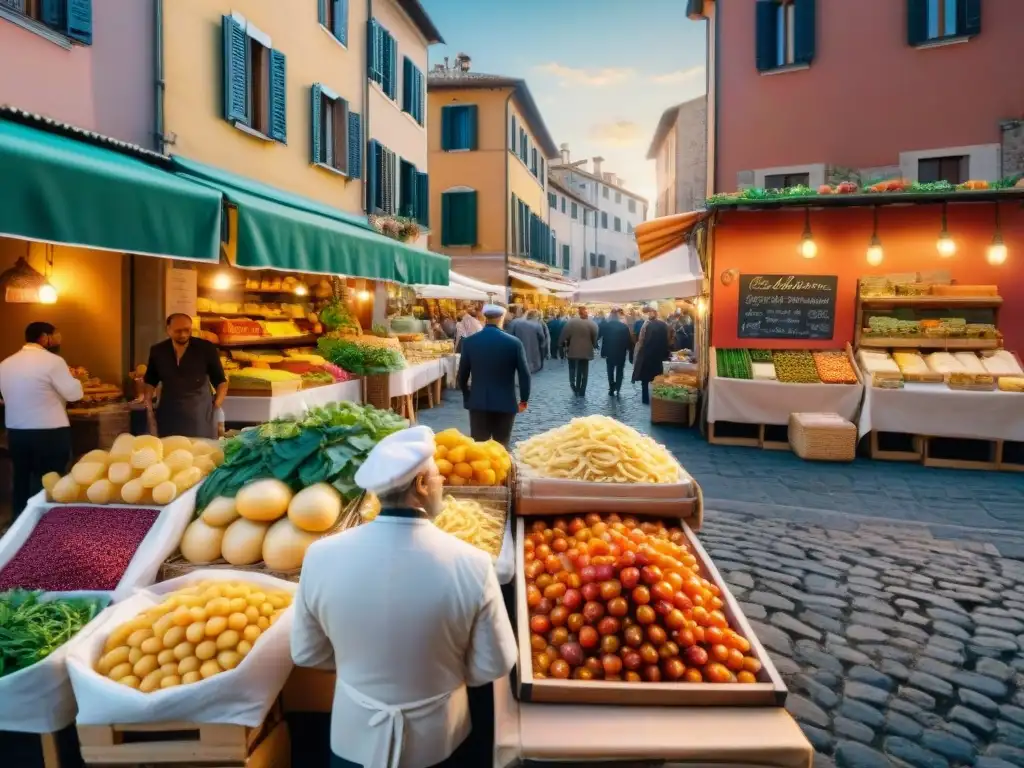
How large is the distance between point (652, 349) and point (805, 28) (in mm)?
7060

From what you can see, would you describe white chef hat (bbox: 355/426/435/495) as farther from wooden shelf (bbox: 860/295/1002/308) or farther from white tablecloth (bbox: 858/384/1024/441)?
wooden shelf (bbox: 860/295/1002/308)

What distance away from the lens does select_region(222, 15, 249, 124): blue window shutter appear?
9773 mm

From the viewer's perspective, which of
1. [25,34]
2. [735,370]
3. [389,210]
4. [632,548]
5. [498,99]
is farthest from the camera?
[498,99]

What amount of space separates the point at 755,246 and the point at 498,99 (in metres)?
17.6

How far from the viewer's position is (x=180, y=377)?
6.16 m

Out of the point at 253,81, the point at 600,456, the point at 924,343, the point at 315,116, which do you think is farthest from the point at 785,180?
the point at 600,456

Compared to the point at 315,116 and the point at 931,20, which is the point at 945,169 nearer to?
the point at 931,20

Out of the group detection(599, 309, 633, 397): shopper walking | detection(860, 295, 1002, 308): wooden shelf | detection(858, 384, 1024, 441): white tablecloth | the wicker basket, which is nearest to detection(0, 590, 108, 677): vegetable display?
the wicker basket

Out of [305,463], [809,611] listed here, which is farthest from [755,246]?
[305,463]

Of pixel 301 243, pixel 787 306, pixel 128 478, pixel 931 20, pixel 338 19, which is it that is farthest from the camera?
pixel 338 19

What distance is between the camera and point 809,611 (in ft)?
15.4

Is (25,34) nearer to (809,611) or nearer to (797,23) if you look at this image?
(809,611)

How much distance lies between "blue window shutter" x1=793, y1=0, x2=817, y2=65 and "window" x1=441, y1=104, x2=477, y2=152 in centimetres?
1371

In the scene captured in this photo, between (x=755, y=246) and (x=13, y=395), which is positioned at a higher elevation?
(x=755, y=246)
